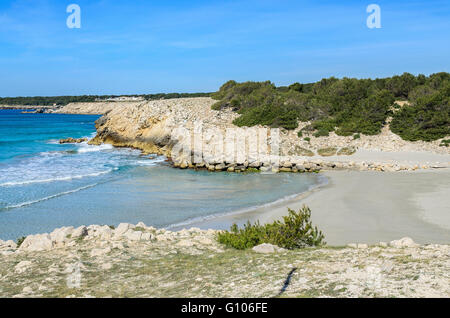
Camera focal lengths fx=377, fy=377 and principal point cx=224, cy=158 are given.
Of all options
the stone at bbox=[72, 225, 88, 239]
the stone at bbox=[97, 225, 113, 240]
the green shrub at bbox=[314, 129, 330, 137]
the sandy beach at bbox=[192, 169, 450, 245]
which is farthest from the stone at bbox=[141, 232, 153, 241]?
the green shrub at bbox=[314, 129, 330, 137]

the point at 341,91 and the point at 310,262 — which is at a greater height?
the point at 341,91

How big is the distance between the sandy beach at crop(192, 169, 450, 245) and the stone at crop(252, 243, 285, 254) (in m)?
3.02

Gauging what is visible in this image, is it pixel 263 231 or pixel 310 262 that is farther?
pixel 263 231

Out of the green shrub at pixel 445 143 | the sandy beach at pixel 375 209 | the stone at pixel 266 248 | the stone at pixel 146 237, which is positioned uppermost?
the green shrub at pixel 445 143

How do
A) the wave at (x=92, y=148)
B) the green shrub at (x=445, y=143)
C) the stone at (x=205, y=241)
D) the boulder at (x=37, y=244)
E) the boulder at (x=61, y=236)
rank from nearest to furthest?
the boulder at (x=37, y=244) → the boulder at (x=61, y=236) → the stone at (x=205, y=241) → the green shrub at (x=445, y=143) → the wave at (x=92, y=148)

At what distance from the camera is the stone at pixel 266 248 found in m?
7.95

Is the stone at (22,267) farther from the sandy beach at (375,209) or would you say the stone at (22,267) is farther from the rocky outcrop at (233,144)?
the rocky outcrop at (233,144)

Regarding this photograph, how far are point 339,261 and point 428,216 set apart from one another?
26.3ft

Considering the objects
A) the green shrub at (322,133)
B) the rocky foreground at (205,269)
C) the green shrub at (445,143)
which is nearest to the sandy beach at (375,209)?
the rocky foreground at (205,269)

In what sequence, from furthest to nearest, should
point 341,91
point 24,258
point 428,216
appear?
point 341,91 → point 428,216 → point 24,258

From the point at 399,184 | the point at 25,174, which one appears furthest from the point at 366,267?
the point at 25,174

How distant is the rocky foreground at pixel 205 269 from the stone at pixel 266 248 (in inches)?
0.8

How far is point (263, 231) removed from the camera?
915 centimetres
